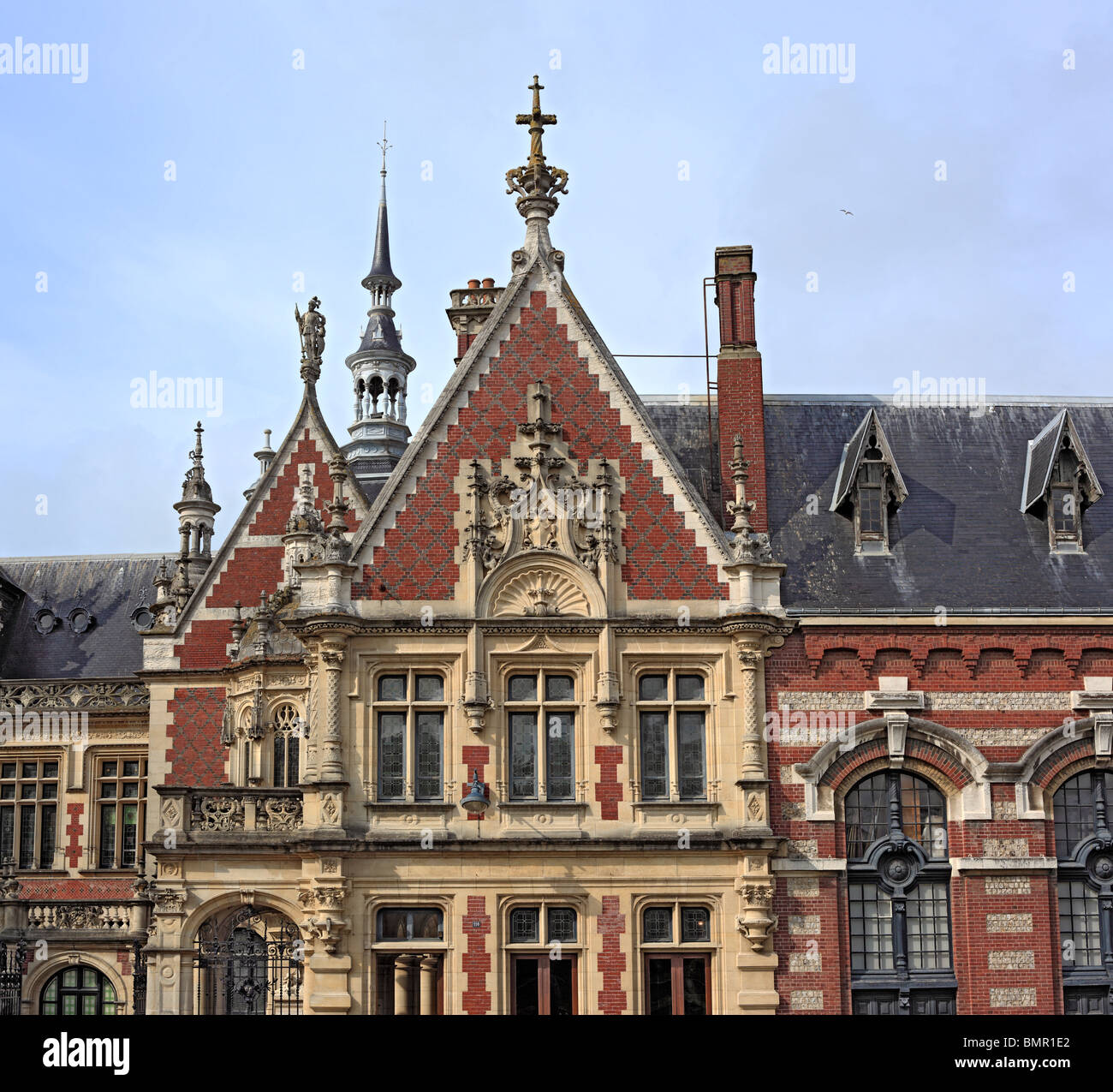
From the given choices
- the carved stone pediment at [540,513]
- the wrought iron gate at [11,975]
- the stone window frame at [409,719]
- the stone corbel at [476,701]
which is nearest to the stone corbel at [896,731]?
the carved stone pediment at [540,513]

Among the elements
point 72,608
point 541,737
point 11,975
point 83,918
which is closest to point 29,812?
point 83,918

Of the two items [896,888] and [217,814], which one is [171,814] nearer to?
[217,814]

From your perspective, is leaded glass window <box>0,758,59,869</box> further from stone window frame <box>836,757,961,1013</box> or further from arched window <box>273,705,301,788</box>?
stone window frame <box>836,757,961,1013</box>

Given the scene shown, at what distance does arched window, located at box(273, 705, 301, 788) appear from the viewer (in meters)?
34.9

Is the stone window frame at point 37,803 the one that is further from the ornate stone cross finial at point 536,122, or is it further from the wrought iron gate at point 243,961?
the ornate stone cross finial at point 536,122

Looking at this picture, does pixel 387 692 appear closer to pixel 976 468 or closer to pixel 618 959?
pixel 618 959

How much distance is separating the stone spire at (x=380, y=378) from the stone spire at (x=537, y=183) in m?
24.4

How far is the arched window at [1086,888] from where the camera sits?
93.6ft

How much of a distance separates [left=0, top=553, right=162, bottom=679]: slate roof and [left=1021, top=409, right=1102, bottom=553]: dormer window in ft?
75.9

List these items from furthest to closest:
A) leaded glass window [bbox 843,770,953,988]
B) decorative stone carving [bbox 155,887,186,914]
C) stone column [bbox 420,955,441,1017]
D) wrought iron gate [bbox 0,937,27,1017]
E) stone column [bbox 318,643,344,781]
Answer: wrought iron gate [bbox 0,937,27,1017], leaded glass window [bbox 843,770,953,988], stone column [bbox 420,955,441,1017], stone column [bbox 318,643,344,781], decorative stone carving [bbox 155,887,186,914]

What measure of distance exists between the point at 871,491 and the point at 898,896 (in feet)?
24.5

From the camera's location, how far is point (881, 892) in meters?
28.7

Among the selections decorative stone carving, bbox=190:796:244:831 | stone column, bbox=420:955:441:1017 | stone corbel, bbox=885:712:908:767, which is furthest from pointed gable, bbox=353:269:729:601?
stone column, bbox=420:955:441:1017
